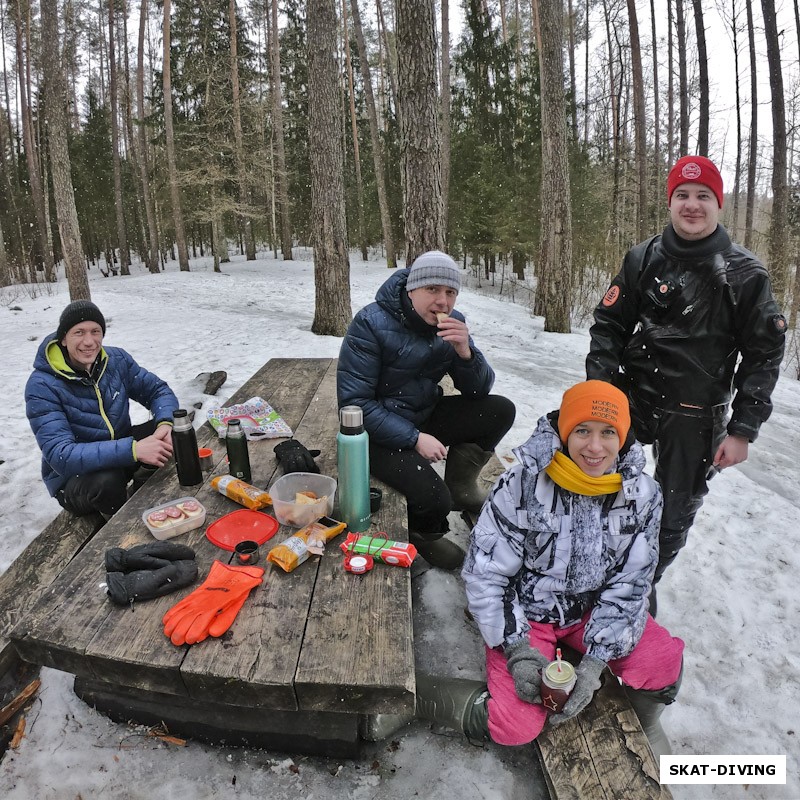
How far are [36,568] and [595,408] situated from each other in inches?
97.7

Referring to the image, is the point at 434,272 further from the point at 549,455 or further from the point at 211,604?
the point at 211,604

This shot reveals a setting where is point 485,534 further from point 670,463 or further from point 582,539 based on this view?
point 670,463

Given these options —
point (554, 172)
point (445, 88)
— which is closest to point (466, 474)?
point (554, 172)

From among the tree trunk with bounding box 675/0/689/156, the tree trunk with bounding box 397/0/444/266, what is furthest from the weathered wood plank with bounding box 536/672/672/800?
the tree trunk with bounding box 675/0/689/156

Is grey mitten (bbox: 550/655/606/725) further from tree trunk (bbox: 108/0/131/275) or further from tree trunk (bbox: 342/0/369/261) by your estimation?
tree trunk (bbox: 342/0/369/261)

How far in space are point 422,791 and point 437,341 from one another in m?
1.92

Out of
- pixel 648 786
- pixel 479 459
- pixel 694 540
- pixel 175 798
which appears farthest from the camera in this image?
pixel 694 540

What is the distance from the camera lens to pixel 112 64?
1738cm

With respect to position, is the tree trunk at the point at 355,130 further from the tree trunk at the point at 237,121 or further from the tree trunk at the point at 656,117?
the tree trunk at the point at 656,117

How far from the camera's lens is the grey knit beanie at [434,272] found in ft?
8.09

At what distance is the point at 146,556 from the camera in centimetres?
179

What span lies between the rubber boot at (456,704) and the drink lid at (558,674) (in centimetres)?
31

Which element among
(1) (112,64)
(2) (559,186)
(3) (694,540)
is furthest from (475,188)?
(3) (694,540)

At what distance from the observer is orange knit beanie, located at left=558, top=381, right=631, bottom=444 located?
1.88m
